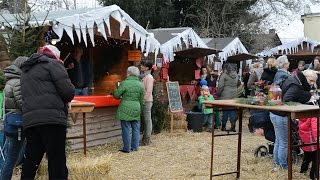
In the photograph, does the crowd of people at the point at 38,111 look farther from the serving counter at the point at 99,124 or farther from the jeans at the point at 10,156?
the serving counter at the point at 99,124

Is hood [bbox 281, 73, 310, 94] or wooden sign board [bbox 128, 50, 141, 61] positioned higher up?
wooden sign board [bbox 128, 50, 141, 61]

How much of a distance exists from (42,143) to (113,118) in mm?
4483

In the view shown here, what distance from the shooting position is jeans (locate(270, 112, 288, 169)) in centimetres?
581

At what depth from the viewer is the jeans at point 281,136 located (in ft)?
19.1

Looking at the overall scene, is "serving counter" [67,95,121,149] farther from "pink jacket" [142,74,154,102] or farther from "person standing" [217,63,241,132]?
"person standing" [217,63,241,132]

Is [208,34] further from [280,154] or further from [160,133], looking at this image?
[280,154]

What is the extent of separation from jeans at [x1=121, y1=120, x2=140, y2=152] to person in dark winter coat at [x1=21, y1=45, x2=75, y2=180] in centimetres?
347

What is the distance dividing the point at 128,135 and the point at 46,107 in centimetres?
375

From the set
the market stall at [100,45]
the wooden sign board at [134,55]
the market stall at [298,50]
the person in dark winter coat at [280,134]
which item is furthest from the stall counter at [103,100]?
the market stall at [298,50]

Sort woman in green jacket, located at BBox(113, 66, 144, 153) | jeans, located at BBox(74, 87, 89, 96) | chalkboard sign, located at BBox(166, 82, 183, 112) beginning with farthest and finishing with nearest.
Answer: chalkboard sign, located at BBox(166, 82, 183, 112) < jeans, located at BBox(74, 87, 89, 96) < woman in green jacket, located at BBox(113, 66, 144, 153)

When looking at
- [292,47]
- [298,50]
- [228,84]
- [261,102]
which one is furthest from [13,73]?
[298,50]

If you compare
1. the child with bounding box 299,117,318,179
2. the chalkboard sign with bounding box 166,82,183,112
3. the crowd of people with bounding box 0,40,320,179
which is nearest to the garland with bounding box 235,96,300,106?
the crowd of people with bounding box 0,40,320,179

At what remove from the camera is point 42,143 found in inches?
172

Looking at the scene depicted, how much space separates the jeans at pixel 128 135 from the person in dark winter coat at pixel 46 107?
11.4 ft
